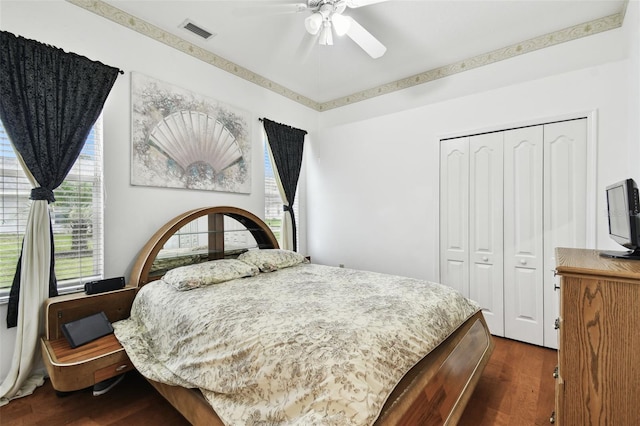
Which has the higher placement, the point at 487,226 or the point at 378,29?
the point at 378,29

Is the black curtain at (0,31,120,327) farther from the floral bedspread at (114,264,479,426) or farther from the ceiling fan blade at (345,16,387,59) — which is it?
the ceiling fan blade at (345,16,387,59)

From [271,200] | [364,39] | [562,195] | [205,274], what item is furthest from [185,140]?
[562,195]

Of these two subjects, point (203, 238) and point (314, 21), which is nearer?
point (314, 21)

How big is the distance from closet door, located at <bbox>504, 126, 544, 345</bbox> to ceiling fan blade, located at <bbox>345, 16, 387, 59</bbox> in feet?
4.98

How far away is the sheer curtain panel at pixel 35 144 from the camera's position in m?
1.96

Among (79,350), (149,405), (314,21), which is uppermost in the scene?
(314,21)

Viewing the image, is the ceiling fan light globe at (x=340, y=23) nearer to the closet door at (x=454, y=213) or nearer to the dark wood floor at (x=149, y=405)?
the closet door at (x=454, y=213)

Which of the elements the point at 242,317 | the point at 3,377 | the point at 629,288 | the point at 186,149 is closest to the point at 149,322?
the point at 242,317

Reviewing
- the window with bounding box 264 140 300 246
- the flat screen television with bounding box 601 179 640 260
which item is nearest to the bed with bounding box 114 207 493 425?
the flat screen television with bounding box 601 179 640 260

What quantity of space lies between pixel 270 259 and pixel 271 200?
1188 millimetres

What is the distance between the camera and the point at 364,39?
7.97ft

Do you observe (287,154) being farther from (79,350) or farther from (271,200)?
(79,350)

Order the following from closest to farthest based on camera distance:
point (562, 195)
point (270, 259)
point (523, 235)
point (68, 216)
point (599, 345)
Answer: point (599, 345), point (68, 216), point (562, 195), point (523, 235), point (270, 259)

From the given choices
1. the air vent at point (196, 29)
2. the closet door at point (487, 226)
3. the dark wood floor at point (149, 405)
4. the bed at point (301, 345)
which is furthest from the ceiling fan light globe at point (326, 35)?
the dark wood floor at point (149, 405)
